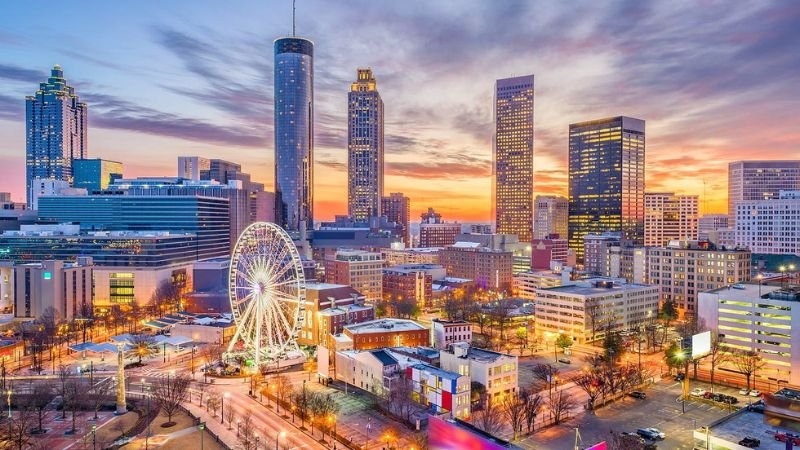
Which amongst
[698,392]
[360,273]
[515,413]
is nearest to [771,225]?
[360,273]

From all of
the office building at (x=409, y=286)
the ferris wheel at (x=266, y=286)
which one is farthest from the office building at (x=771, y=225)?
the ferris wheel at (x=266, y=286)

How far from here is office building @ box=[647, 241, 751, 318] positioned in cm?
9388

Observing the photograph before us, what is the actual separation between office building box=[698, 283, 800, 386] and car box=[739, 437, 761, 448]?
3025 cm

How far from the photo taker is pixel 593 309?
255 ft

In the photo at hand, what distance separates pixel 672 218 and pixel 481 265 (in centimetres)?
9116

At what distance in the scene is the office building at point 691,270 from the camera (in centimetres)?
9388

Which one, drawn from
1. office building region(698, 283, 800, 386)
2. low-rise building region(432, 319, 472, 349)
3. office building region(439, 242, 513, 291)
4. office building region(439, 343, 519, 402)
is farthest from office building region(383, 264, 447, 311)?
office building region(698, 283, 800, 386)

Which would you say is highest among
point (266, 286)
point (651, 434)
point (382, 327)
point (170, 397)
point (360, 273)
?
point (266, 286)

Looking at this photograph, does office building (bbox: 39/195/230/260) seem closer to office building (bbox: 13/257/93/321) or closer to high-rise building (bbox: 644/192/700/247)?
office building (bbox: 13/257/93/321)

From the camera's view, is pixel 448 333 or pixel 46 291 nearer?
pixel 448 333

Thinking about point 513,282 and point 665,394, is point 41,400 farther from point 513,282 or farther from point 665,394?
point 513,282

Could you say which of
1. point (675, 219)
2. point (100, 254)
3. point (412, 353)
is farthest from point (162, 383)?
point (675, 219)

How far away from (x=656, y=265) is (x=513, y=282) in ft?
121

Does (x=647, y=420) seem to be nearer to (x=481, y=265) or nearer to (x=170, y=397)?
(x=170, y=397)
